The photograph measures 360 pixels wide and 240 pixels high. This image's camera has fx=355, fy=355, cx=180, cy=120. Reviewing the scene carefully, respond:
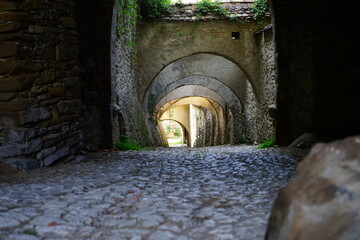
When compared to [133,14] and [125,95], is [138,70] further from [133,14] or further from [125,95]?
[125,95]

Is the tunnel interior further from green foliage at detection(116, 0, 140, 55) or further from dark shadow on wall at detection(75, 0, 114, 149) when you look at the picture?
green foliage at detection(116, 0, 140, 55)

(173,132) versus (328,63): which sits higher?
Result: (328,63)

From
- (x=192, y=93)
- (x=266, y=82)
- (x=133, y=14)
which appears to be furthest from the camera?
(x=192, y=93)

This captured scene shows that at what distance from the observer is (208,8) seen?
31.8ft

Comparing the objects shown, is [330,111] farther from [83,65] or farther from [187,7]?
→ [187,7]

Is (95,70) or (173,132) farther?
(173,132)

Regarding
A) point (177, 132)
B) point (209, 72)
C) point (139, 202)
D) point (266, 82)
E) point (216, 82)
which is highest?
point (209, 72)

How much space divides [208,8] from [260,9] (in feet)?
4.59

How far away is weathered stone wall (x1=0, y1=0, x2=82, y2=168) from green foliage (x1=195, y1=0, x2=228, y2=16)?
6.17 m

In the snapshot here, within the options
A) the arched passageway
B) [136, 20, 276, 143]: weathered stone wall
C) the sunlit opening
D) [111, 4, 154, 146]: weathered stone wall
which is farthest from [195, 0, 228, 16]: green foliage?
the sunlit opening

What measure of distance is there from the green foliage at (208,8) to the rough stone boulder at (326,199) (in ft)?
29.4

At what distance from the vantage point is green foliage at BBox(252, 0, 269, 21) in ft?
31.3

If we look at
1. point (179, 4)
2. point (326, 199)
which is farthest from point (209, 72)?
point (326, 199)

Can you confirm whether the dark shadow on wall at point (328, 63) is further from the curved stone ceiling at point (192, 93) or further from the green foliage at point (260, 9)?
the curved stone ceiling at point (192, 93)
